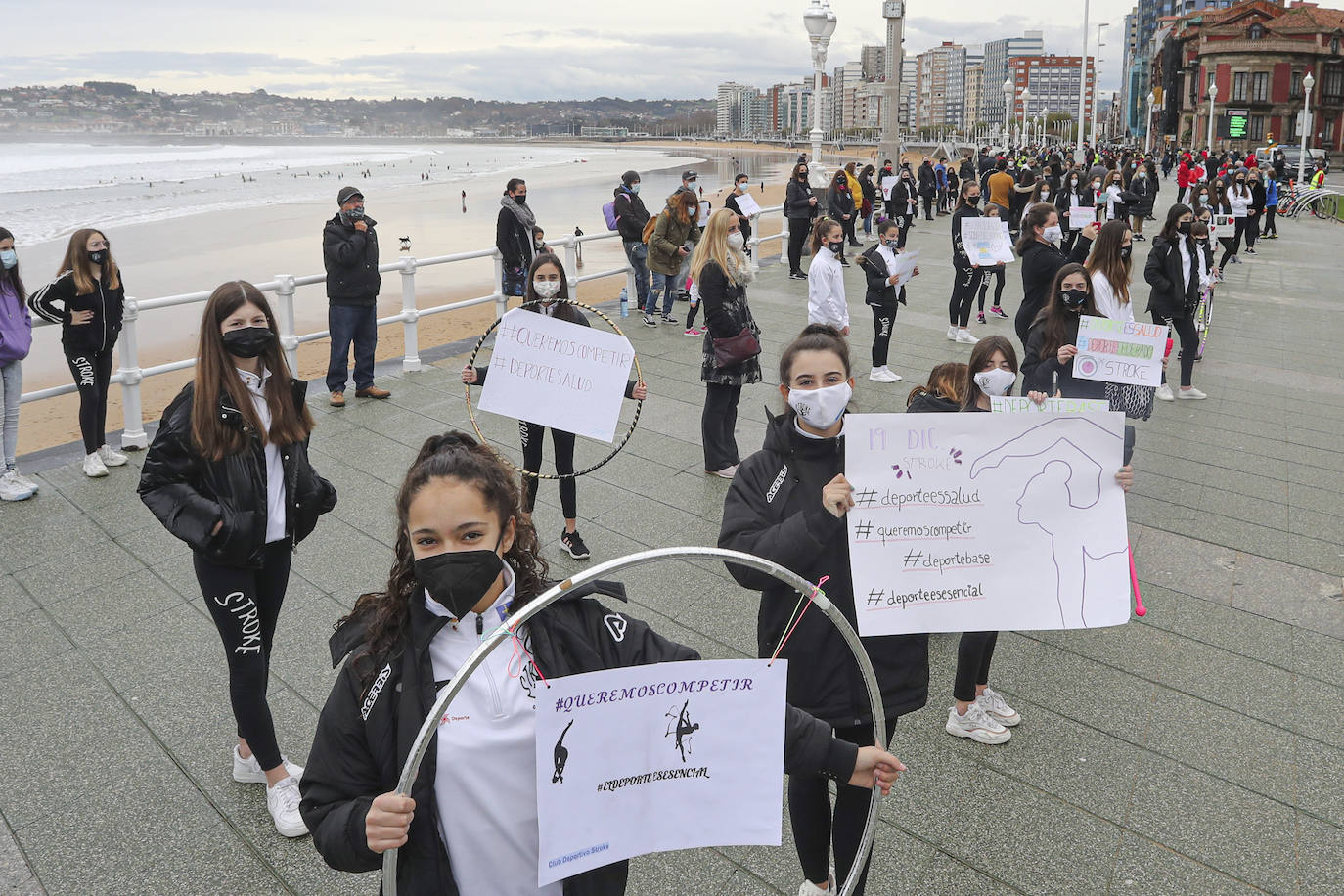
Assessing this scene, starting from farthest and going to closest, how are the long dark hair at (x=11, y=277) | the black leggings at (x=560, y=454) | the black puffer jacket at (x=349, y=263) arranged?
the black puffer jacket at (x=349, y=263) → the long dark hair at (x=11, y=277) → the black leggings at (x=560, y=454)

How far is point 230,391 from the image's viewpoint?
339 centimetres

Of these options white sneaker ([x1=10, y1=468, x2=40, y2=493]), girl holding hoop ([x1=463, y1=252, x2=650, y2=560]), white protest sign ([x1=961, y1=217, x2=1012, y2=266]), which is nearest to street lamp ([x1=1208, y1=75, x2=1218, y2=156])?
white protest sign ([x1=961, y1=217, x2=1012, y2=266])

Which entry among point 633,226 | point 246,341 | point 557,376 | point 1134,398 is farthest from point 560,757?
point 633,226

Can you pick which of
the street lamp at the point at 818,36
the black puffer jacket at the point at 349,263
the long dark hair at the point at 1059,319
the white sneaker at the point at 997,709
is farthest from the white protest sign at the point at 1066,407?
the street lamp at the point at 818,36

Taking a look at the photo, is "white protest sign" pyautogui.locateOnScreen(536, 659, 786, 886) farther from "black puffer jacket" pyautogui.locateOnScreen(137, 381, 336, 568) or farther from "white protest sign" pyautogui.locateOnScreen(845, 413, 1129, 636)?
"black puffer jacket" pyautogui.locateOnScreen(137, 381, 336, 568)

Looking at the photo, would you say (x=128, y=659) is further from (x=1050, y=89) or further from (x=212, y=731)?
(x=1050, y=89)

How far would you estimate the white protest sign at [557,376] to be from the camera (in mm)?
5746

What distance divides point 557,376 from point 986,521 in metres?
3.28

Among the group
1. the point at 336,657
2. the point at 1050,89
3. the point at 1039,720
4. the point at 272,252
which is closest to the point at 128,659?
the point at 336,657

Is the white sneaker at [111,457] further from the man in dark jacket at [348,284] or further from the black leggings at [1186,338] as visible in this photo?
the black leggings at [1186,338]

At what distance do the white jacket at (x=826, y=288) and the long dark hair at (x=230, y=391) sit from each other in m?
6.15

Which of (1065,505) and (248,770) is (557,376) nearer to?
(248,770)

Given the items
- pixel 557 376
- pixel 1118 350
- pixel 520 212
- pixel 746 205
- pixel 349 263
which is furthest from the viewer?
pixel 746 205

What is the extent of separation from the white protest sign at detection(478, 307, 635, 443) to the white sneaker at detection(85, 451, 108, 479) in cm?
363
